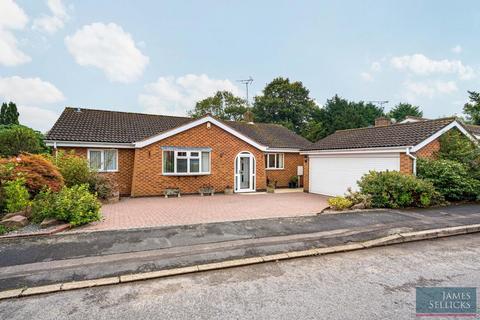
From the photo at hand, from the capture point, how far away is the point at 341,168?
14031 mm

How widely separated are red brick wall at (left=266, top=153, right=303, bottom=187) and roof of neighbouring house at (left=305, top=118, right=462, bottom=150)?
377 cm

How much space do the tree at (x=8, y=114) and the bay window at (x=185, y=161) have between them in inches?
816

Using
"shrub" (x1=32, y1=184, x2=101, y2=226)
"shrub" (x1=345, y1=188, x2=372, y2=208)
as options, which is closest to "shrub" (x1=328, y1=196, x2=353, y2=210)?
"shrub" (x1=345, y1=188, x2=372, y2=208)

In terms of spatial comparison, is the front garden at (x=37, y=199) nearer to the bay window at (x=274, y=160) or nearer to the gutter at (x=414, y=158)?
the gutter at (x=414, y=158)

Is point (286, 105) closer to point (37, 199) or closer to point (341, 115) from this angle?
point (341, 115)

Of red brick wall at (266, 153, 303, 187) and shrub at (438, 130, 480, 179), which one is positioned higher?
shrub at (438, 130, 480, 179)

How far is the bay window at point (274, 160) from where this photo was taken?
18719 millimetres

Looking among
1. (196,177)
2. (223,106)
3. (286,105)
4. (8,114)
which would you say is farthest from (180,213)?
(223,106)

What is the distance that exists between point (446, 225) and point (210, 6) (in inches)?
595

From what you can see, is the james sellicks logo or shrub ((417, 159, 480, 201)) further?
shrub ((417, 159, 480, 201))

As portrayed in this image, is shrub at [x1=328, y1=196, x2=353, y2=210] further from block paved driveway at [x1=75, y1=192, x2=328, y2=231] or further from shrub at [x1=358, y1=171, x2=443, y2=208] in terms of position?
shrub at [x1=358, y1=171, x2=443, y2=208]

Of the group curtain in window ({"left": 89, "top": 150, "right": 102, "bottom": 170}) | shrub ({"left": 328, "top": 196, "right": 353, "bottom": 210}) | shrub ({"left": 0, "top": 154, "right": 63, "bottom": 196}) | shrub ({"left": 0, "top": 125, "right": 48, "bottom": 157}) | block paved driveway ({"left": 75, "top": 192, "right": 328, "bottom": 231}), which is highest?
shrub ({"left": 0, "top": 125, "right": 48, "bottom": 157})

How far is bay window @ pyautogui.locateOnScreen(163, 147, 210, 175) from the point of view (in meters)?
13.8

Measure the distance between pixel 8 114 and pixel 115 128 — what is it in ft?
57.6
